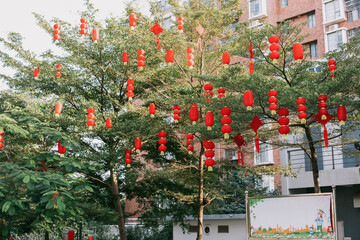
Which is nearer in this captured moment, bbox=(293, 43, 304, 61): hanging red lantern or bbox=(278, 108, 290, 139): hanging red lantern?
bbox=(293, 43, 304, 61): hanging red lantern

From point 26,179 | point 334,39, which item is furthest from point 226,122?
point 334,39

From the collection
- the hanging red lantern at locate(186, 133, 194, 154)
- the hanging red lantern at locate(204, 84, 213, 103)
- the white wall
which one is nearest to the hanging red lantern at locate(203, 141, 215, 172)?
the hanging red lantern at locate(204, 84, 213, 103)

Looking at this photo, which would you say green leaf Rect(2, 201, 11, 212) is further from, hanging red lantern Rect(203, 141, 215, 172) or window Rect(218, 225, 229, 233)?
window Rect(218, 225, 229, 233)

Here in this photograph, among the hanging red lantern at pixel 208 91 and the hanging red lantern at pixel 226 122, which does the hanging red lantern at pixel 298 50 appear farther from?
the hanging red lantern at pixel 208 91

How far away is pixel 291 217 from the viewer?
8.86 m

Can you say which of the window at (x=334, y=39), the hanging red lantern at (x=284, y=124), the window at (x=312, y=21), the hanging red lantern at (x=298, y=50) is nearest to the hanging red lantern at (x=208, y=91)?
the hanging red lantern at (x=284, y=124)

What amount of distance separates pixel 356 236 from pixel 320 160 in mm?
3302

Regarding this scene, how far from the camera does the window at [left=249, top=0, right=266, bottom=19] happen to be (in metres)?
24.4

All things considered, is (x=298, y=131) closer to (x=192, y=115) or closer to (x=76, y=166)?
(x=192, y=115)

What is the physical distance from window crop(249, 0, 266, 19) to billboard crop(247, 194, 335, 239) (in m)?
17.7

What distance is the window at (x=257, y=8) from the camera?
961 inches

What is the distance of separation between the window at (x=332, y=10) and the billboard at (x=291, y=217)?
16.3m

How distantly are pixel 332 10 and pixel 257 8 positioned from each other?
4.94 m

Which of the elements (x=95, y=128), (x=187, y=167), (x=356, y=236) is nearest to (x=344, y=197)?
(x=356, y=236)
